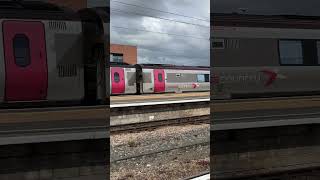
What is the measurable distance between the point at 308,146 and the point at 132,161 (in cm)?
420

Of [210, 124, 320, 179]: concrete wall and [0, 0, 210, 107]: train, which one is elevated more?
[0, 0, 210, 107]: train

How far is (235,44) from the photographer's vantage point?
6.79 feet

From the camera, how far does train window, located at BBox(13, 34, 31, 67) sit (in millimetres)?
1813

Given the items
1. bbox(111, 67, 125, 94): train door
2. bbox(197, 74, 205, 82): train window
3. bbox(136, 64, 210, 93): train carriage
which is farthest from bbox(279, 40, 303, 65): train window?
bbox(197, 74, 205, 82): train window

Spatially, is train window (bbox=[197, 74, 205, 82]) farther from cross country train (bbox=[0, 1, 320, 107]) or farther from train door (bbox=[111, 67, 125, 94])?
cross country train (bbox=[0, 1, 320, 107])

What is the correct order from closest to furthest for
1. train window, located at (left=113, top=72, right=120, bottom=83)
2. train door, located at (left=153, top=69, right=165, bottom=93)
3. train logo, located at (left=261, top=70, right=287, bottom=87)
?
train logo, located at (left=261, top=70, right=287, bottom=87)
train window, located at (left=113, top=72, right=120, bottom=83)
train door, located at (left=153, top=69, right=165, bottom=93)

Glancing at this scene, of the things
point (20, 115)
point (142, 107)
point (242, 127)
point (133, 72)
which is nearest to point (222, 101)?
point (242, 127)

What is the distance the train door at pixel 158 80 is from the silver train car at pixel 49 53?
69.0ft

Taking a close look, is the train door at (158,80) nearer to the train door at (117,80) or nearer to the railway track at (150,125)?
the train door at (117,80)

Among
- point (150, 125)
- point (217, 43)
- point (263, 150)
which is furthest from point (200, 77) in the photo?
point (217, 43)

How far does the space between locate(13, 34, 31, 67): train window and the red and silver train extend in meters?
18.4

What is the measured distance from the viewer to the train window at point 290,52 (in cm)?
216

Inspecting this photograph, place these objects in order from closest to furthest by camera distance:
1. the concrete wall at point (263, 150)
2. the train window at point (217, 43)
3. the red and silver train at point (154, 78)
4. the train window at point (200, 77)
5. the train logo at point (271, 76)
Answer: the train window at point (217, 43)
the train logo at point (271, 76)
the concrete wall at point (263, 150)
the red and silver train at point (154, 78)
the train window at point (200, 77)

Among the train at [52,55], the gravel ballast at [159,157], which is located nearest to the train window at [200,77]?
the gravel ballast at [159,157]
